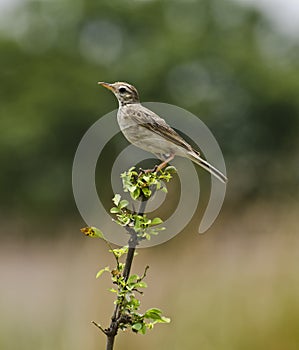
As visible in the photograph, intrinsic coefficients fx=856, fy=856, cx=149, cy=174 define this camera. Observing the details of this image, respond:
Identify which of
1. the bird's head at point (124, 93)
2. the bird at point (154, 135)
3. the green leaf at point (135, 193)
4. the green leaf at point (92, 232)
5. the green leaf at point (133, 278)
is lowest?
the green leaf at point (133, 278)

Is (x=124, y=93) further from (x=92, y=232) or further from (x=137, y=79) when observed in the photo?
(x=137, y=79)

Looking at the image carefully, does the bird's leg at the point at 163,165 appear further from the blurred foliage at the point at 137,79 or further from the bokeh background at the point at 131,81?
the blurred foliage at the point at 137,79

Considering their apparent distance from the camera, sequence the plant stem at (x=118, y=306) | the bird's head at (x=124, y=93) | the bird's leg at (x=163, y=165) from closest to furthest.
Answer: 1. the plant stem at (x=118, y=306)
2. the bird's leg at (x=163, y=165)
3. the bird's head at (x=124, y=93)

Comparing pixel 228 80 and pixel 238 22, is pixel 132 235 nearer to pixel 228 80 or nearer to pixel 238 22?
pixel 228 80

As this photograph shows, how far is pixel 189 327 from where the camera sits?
541 cm

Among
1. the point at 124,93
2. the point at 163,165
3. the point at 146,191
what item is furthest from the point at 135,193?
the point at 124,93

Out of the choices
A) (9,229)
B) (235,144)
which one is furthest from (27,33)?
(9,229)

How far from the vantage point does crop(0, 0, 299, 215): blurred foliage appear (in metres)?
31.6

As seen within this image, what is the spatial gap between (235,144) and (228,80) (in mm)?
3396

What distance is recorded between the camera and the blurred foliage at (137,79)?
1243 inches

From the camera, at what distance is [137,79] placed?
3291 centimetres

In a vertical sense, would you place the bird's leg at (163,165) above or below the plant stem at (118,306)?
above

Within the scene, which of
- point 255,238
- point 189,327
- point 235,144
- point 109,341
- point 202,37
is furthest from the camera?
point 202,37

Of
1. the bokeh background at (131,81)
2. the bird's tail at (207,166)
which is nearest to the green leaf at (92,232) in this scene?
the bird's tail at (207,166)
